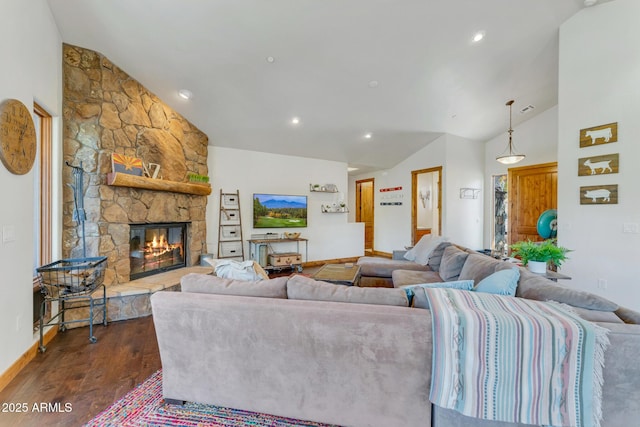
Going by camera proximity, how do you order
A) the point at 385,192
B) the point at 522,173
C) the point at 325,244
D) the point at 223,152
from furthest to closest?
the point at 385,192, the point at 325,244, the point at 522,173, the point at 223,152

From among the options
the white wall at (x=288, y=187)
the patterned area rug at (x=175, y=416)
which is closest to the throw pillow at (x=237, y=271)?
the patterned area rug at (x=175, y=416)

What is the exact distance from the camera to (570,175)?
353cm

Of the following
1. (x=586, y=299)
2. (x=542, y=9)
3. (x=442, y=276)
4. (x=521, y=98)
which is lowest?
(x=442, y=276)

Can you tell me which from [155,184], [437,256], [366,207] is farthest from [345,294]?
[366,207]

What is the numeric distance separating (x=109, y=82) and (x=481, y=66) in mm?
4771

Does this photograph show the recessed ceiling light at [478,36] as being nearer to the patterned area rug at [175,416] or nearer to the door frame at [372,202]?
the patterned area rug at [175,416]

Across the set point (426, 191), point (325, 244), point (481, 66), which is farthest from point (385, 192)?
point (481, 66)

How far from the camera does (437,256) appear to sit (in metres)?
3.66

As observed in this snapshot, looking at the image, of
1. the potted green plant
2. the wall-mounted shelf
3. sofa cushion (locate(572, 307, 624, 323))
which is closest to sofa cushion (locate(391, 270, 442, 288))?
the potted green plant

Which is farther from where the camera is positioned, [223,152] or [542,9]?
[223,152]

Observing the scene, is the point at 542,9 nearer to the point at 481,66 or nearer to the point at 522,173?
the point at 481,66

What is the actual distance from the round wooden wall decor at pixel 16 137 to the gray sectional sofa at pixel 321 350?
1633 millimetres

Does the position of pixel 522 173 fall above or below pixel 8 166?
above

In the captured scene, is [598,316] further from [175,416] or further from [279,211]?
[279,211]
